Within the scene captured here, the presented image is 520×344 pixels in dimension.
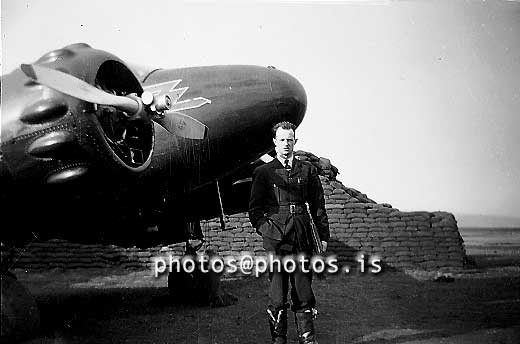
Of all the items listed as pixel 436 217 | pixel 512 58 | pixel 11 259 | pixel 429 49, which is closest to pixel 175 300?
pixel 11 259

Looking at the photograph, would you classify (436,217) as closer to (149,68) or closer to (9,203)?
(149,68)

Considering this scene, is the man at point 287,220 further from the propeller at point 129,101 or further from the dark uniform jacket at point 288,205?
the propeller at point 129,101

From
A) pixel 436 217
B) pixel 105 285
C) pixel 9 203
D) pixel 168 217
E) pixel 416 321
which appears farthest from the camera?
pixel 436 217

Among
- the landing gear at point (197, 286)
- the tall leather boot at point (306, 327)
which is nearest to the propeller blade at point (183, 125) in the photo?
the tall leather boot at point (306, 327)

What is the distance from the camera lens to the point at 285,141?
4164 mm

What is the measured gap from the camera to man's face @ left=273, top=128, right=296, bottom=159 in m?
4.12

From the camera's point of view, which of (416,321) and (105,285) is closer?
(416,321)

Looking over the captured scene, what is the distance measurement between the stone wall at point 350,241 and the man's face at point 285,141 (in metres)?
7.63

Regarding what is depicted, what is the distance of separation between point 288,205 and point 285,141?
23.1 inches

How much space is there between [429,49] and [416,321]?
3897 millimetres

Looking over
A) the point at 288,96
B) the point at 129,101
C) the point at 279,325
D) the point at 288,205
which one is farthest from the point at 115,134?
the point at 279,325

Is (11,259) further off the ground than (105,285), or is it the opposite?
(11,259)

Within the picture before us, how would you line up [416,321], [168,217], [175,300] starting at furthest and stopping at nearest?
[175,300], [168,217], [416,321]

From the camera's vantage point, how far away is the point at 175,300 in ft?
24.0
